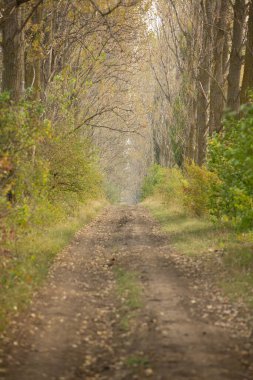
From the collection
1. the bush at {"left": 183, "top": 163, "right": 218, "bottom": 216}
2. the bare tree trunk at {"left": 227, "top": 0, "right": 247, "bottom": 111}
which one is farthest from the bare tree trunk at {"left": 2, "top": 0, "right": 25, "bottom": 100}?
the bush at {"left": 183, "top": 163, "right": 218, "bottom": 216}

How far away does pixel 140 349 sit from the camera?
23.4ft

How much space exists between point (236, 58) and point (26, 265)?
10.2m

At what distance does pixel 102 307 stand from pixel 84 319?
0.72 m

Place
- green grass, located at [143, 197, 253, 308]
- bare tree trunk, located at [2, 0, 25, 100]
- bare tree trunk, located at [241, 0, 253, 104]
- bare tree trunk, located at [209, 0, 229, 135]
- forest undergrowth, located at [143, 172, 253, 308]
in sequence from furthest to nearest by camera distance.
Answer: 1. bare tree trunk, located at [209, 0, 229, 135]
2. bare tree trunk, located at [241, 0, 253, 104]
3. bare tree trunk, located at [2, 0, 25, 100]
4. forest undergrowth, located at [143, 172, 253, 308]
5. green grass, located at [143, 197, 253, 308]

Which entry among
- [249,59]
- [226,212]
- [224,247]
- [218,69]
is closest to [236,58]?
[249,59]

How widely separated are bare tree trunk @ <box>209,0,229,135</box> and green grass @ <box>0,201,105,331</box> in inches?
274

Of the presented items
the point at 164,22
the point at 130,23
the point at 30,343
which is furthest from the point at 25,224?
the point at 164,22

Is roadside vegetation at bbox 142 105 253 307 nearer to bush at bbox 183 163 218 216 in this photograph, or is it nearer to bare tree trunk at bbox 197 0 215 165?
bush at bbox 183 163 218 216

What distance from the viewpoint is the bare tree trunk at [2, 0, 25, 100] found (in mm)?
15008

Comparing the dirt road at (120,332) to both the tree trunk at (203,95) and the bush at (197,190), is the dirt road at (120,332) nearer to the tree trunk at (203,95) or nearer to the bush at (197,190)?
the bush at (197,190)

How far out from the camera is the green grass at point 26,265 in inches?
343

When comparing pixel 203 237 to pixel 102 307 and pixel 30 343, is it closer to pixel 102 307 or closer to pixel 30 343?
pixel 102 307

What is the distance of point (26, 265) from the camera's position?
10.8 metres

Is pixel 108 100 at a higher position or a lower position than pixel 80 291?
higher
